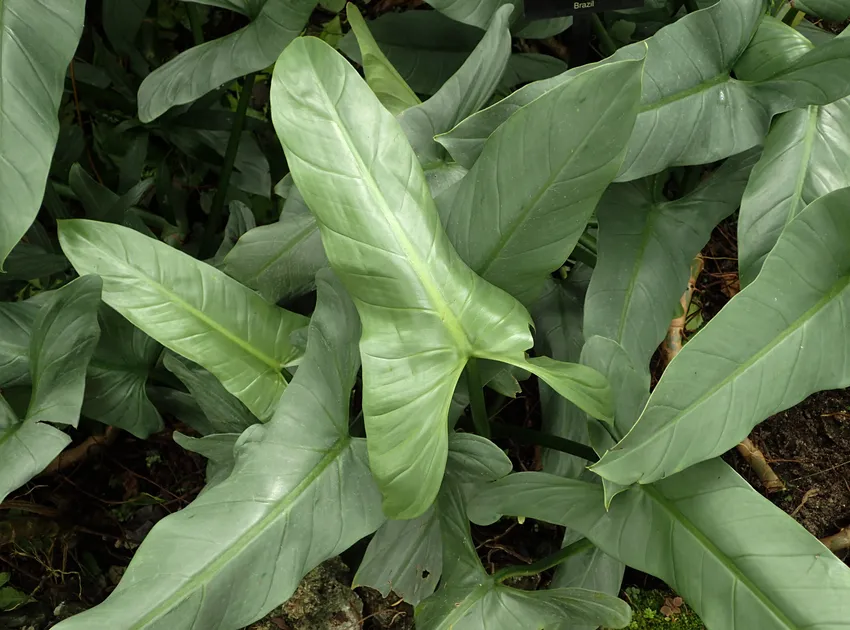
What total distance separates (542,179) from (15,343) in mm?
685

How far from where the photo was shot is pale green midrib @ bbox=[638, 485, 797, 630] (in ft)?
1.82

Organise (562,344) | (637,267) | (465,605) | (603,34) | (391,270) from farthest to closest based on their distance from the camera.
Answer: (603,34), (562,344), (637,267), (465,605), (391,270)

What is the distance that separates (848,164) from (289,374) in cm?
72

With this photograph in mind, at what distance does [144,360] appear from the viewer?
931 millimetres

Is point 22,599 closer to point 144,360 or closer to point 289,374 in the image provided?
point 144,360

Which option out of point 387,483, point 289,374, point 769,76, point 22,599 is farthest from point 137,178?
point 769,76

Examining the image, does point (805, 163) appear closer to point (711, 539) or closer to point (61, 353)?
point (711, 539)

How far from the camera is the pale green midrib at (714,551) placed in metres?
0.56

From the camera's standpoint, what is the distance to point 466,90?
797 mm

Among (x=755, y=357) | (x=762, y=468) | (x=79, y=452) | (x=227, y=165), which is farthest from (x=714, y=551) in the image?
(x=79, y=452)

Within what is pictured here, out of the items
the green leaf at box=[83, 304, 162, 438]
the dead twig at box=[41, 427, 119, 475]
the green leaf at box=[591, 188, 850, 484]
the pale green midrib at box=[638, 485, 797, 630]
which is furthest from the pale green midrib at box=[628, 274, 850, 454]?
the dead twig at box=[41, 427, 119, 475]

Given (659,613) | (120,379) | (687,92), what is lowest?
(659,613)

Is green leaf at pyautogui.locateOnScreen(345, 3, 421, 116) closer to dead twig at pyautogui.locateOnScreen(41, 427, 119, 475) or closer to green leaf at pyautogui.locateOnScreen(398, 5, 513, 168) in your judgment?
green leaf at pyautogui.locateOnScreen(398, 5, 513, 168)

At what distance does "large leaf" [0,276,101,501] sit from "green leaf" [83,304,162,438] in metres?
0.12
